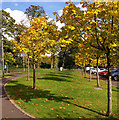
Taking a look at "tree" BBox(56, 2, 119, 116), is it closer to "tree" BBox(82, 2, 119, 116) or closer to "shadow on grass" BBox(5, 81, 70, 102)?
"tree" BBox(82, 2, 119, 116)

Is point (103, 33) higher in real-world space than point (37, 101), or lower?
higher

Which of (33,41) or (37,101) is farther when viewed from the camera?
(33,41)

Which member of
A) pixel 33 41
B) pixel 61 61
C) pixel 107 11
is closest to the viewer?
pixel 107 11

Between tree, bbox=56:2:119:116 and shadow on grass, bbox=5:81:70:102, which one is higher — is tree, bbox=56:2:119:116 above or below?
above

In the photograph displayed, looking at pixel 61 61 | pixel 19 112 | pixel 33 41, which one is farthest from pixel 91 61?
pixel 61 61

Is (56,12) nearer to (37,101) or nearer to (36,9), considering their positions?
(37,101)

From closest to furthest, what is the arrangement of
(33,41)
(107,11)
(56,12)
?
(107,11) → (56,12) → (33,41)

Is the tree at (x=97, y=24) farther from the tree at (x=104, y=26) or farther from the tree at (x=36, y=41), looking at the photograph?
the tree at (x=36, y=41)

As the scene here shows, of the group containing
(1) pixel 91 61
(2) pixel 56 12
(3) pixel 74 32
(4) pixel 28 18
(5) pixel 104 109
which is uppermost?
(4) pixel 28 18

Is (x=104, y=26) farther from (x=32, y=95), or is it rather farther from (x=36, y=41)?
(x=36, y=41)

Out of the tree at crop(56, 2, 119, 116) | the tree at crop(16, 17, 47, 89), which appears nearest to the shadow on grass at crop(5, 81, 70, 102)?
the tree at crop(16, 17, 47, 89)

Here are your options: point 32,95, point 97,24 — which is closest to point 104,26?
point 97,24

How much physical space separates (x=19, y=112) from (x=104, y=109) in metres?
4.42

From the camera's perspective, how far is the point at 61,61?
57625mm
